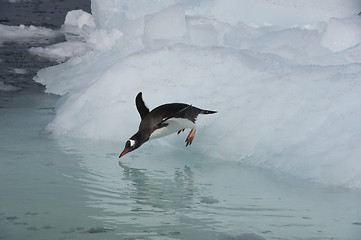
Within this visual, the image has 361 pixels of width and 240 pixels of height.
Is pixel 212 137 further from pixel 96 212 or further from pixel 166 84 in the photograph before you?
pixel 96 212

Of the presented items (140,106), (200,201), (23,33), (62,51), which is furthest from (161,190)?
(23,33)

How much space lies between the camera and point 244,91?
175 inches

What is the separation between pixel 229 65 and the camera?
4.73 meters

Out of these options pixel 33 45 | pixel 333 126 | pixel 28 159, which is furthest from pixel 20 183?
pixel 33 45

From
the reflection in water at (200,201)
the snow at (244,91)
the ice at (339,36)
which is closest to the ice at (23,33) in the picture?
the snow at (244,91)

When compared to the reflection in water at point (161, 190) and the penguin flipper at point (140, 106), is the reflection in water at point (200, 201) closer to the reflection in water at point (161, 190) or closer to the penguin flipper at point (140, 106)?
the reflection in water at point (161, 190)

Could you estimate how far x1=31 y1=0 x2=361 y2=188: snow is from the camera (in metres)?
3.80

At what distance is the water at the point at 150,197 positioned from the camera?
8.84ft

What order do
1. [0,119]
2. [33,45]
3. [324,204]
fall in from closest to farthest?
[324,204] < [0,119] < [33,45]

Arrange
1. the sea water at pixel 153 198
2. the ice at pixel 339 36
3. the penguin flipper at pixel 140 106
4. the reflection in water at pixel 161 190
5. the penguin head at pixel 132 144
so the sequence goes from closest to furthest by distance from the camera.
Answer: the sea water at pixel 153 198
the reflection in water at pixel 161 190
the penguin head at pixel 132 144
the penguin flipper at pixel 140 106
the ice at pixel 339 36

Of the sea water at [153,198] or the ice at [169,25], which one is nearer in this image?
the sea water at [153,198]

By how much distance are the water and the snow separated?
A: 155 millimetres

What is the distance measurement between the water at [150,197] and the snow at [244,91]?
16cm

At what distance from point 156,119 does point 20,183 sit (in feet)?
2.92
